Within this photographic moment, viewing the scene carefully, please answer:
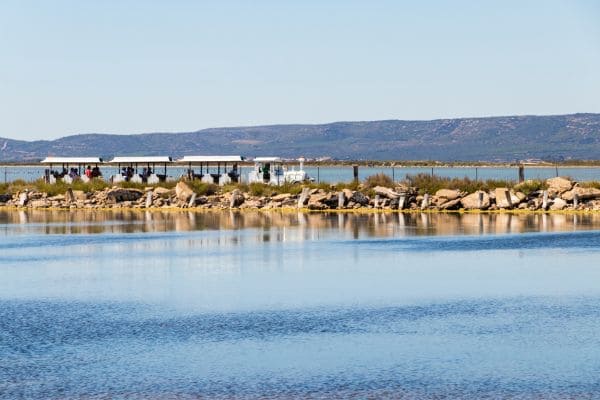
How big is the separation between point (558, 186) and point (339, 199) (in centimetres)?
1496

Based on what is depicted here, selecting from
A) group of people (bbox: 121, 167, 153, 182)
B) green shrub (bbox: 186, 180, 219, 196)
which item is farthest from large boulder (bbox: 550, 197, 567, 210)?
group of people (bbox: 121, 167, 153, 182)

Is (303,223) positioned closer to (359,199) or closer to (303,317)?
(359,199)

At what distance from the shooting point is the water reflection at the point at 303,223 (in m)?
58.2

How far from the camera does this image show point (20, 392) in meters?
21.1

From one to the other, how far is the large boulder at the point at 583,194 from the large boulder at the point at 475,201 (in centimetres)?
485

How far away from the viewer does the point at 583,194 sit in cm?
7388

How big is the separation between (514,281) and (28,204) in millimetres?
63709

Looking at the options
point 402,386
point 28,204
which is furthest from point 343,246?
point 28,204

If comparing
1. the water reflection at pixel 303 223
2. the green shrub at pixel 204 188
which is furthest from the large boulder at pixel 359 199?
the green shrub at pixel 204 188

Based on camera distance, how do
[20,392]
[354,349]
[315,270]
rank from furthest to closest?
[315,270], [354,349], [20,392]

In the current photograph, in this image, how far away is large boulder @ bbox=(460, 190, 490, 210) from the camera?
246 feet

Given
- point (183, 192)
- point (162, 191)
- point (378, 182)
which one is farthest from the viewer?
point (162, 191)

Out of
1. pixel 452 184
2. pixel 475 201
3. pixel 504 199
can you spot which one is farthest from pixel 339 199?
pixel 504 199

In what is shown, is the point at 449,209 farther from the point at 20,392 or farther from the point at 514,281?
the point at 20,392
